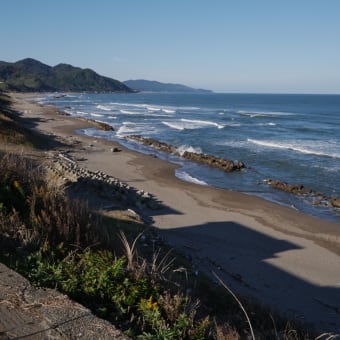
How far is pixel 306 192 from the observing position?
69.5 ft

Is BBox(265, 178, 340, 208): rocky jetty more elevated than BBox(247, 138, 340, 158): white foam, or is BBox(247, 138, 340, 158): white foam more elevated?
BBox(247, 138, 340, 158): white foam

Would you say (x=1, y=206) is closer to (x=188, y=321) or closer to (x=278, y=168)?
(x=188, y=321)

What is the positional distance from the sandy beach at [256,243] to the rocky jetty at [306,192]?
223cm

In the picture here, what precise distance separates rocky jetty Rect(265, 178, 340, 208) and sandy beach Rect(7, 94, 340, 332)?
7.31 feet

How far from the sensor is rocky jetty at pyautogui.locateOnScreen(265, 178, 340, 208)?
19.3 metres

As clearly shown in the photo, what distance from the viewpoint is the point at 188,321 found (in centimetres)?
355

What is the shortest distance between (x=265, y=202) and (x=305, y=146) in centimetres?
1828

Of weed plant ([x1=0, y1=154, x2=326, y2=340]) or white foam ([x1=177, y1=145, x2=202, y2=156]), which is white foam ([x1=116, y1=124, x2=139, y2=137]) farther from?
weed plant ([x1=0, y1=154, x2=326, y2=340])

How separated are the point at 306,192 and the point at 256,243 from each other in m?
8.64

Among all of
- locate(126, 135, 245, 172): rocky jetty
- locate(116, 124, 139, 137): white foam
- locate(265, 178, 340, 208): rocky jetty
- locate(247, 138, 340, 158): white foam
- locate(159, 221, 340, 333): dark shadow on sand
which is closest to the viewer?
locate(159, 221, 340, 333): dark shadow on sand

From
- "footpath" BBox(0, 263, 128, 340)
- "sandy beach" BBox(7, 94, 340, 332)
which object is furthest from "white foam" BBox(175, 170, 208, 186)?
"footpath" BBox(0, 263, 128, 340)

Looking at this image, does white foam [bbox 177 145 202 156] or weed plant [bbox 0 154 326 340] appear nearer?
weed plant [bbox 0 154 326 340]

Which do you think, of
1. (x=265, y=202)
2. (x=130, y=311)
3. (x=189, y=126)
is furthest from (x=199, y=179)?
(x=189, y=126)

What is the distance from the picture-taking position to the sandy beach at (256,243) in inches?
381
